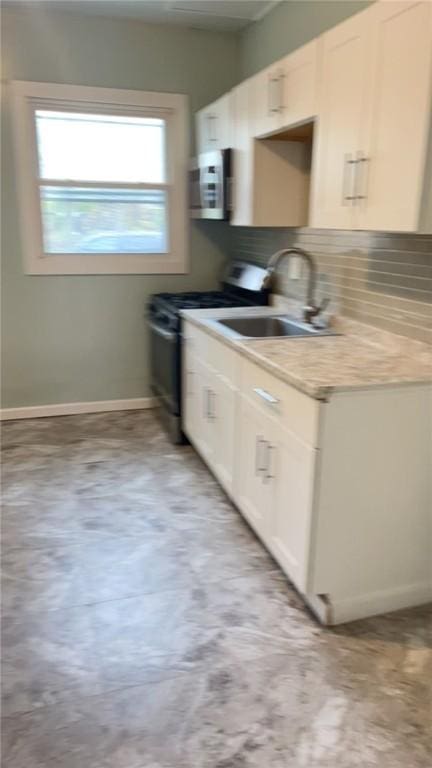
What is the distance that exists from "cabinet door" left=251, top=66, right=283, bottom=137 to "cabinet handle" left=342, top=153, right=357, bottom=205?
66 centimetres

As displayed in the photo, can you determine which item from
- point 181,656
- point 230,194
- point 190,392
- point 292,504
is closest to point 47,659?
point 181,656

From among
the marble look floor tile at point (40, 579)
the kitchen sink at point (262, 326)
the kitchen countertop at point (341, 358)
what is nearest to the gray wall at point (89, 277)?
the kitchen sink at point (262, 326)

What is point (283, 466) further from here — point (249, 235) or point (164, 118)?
point (164, 118)

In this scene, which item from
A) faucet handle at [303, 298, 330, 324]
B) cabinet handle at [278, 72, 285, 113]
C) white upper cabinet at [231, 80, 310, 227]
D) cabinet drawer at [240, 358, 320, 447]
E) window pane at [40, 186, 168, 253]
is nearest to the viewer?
cabinet drawer at [240, 358, 320, 447]

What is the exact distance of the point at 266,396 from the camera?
2117 mm

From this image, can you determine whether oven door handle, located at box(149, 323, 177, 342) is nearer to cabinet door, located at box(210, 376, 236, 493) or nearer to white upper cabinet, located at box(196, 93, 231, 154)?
cabinet door, located at box(210, 376, 236, 493)

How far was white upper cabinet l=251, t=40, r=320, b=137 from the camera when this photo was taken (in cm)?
221

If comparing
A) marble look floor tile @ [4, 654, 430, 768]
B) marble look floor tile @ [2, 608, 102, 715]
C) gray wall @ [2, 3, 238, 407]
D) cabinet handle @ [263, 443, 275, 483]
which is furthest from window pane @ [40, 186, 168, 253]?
marble look floor tile @ [4, 654, 430, 768]

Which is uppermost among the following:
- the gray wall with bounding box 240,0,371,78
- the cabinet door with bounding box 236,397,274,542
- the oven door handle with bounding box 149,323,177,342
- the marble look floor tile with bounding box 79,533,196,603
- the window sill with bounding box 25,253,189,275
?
the gray wall with bounding box 240,0,371,78

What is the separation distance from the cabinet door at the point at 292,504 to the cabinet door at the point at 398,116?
83cm

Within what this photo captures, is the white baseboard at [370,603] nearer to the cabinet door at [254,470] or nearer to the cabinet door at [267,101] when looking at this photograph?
the cabinet door at [254,470]

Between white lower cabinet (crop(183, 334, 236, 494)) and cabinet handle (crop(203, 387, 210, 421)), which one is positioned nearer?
white lower cabinet (crop(183, 334, 236, 494))

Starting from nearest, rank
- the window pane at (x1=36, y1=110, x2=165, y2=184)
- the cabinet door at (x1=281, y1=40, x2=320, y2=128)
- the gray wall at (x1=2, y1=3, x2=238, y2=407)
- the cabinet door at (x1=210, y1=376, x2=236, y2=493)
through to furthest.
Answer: the cabinet door at (x1=281, y1=40, x2=320, y2=128) < the cabinet door at (x1=210, y1=376, x2=236, y2=493) < the gray wall at (x1=2, y1=3, x2=238, y2=407) < the window pane at (x1=36, y1=110, x2=165, y2=184)

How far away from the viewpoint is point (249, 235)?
3799 mm
